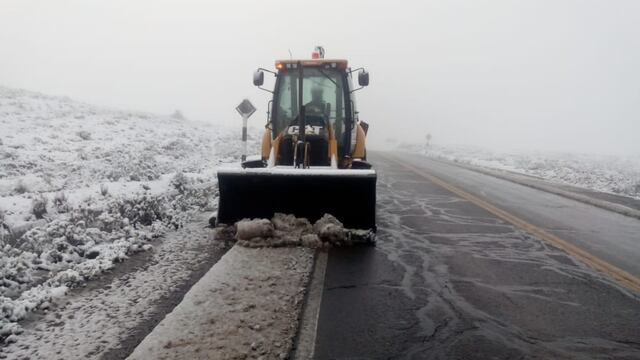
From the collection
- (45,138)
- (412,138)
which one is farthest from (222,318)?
(412,138)

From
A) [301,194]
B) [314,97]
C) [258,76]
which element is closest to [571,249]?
[301,194]

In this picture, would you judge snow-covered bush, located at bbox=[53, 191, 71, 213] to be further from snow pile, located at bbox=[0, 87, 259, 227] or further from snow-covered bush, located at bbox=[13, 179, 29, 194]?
snow-covered bush, located at bbox=[13, 179, 29, 194]

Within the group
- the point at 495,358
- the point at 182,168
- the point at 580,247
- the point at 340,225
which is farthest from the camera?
the point at 182,168

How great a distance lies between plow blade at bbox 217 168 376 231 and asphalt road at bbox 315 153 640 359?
597mm

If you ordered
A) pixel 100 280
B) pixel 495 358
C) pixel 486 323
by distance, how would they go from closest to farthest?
pixel 495 358 → pixel 486 323 → pixel 100 280

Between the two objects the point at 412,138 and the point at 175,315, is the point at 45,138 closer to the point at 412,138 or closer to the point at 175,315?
the point at 175,315

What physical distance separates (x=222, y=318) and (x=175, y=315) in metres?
0.36

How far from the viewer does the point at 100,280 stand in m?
4.46

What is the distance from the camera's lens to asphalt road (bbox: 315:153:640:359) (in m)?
3.41

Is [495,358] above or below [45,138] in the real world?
below

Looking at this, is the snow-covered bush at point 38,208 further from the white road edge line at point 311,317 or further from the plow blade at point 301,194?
the white road edge line at point 311,317

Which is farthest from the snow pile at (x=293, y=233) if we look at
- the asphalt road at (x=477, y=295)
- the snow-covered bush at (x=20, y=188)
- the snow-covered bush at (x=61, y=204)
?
the snow-covered bush at (x=20, y=188)

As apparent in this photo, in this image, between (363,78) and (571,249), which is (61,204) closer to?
(363,78)

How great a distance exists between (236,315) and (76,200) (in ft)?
17.5
